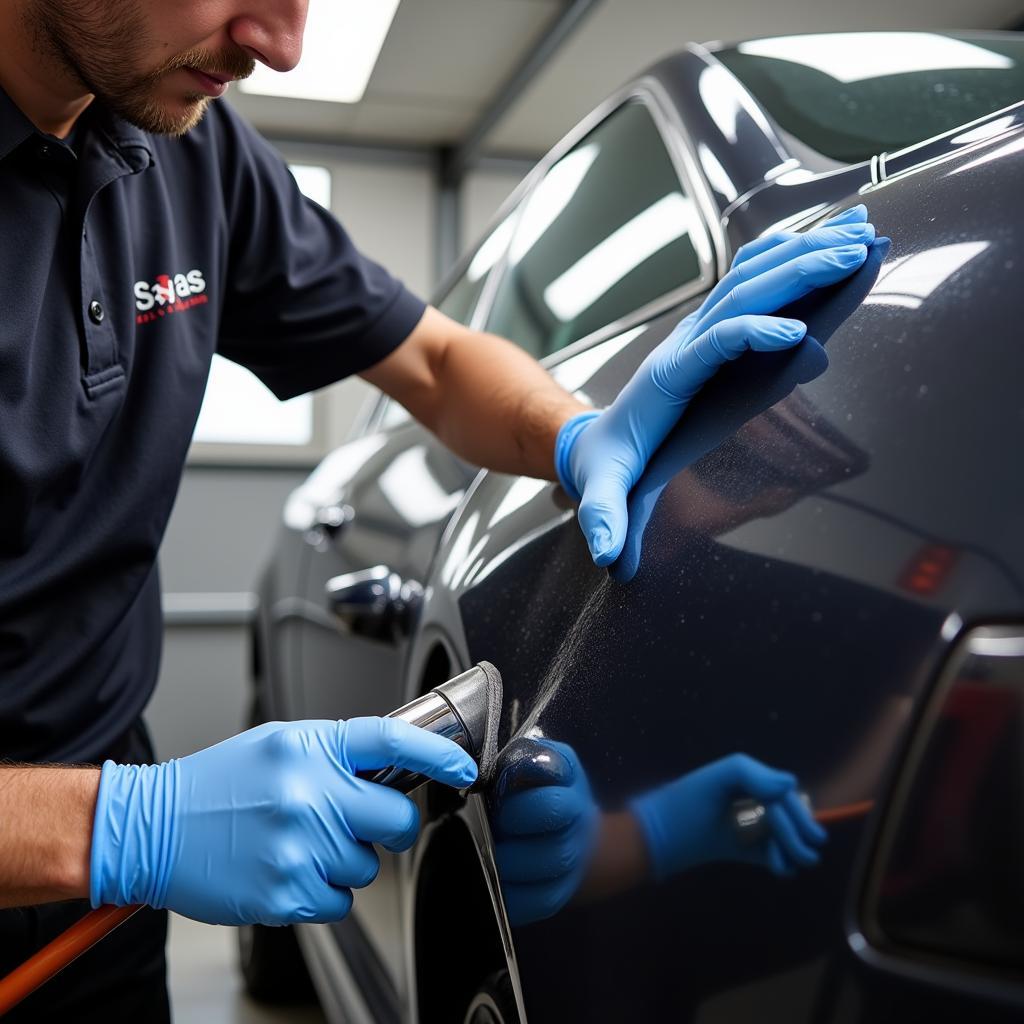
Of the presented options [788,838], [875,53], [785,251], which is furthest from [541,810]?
[875,53]

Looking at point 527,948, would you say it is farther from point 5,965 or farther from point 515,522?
point 5,965

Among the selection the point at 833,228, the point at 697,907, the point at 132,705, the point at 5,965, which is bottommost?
the point at 5,965

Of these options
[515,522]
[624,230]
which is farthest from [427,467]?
[515,522]

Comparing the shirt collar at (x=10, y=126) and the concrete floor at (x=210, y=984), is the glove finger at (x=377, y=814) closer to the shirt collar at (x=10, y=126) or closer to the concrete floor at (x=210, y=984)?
the shirt collar at (x=10, y=126)

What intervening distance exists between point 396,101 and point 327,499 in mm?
3451

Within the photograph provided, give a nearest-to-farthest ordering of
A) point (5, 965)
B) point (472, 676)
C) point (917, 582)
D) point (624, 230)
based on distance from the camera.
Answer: point (917, 582), point (472, 676), point (5, 965), point (624, 230)

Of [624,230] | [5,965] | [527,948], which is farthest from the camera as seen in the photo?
[624,230]

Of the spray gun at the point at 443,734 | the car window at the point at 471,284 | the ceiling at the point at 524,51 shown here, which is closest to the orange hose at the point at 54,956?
the spray gun at the point at 443,734

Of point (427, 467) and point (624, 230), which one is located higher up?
point (624, 230)

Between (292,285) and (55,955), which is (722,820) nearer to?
(55,955)

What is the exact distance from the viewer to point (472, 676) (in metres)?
0.85

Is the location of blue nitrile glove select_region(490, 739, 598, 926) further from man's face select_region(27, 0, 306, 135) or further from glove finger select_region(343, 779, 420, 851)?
man's face select_region(27, 0, 306, 135)

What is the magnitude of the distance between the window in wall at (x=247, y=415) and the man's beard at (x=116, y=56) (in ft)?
13.4

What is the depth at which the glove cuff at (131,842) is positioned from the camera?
34.6 inches
